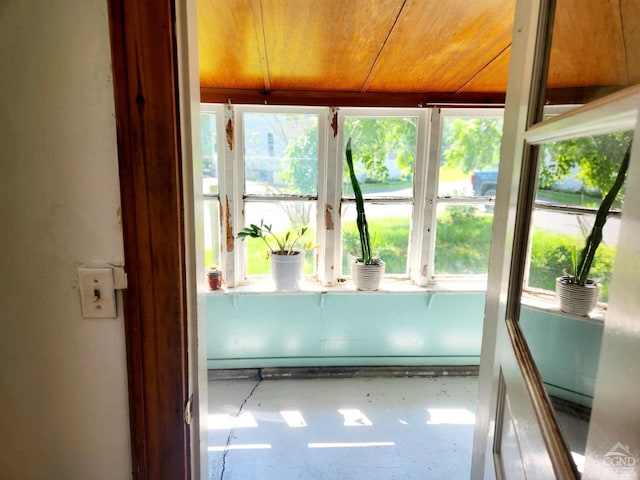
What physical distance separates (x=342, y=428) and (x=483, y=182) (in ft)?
6.20

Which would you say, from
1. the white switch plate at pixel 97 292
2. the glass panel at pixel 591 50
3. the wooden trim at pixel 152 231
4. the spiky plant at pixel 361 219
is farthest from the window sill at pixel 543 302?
the spiky plant at pixel 361 219

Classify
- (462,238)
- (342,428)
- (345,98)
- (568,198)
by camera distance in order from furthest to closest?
(462,238) → (345,98) → (342,428) → (568,198)

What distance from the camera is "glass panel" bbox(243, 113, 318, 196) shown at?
227 cm

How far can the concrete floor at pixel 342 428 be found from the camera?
165 centimetres

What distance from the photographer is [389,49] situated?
145 centimetres

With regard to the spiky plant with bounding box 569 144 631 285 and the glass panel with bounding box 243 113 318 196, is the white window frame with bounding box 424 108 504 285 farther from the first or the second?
the spiky plant with bounding box 569 144 631 285

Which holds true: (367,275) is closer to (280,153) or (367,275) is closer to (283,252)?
(283,252)

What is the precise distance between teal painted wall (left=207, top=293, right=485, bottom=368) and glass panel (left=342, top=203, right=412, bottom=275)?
0.28 m

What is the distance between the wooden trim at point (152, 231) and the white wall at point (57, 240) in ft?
0.10

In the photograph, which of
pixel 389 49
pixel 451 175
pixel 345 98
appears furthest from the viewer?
pixel 451 175

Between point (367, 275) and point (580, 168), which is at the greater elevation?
point (580, 168)

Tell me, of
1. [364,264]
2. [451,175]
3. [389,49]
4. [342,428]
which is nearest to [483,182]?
[451,175]

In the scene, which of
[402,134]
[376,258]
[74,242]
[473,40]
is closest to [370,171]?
[402,134]

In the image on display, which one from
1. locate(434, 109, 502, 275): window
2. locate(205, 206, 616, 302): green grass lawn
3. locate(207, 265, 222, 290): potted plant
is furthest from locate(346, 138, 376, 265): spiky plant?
locate(207, 265, 222, 290): potted plant
